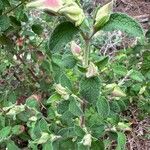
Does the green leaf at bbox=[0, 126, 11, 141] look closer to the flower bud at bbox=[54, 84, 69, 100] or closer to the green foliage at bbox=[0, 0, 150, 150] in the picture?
the green foliage at bbox=[0, 0, 150, 150]

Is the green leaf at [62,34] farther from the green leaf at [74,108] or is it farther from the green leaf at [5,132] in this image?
the green leaf at [5,132]

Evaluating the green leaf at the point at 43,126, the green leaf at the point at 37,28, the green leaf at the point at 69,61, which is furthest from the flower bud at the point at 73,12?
the green leaf at the point at 37,28

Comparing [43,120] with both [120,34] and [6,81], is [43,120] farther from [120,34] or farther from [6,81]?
[120,34]

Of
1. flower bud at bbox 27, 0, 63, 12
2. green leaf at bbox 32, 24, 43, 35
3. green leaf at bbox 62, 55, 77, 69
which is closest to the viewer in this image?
flower bud at bbox 27, 0, 63, 12

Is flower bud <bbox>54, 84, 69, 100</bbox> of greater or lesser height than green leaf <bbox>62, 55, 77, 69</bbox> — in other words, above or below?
below

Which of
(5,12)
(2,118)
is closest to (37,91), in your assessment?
(2,118)

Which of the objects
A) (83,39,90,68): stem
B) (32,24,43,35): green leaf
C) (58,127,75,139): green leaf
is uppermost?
(83,39,90,68): stem

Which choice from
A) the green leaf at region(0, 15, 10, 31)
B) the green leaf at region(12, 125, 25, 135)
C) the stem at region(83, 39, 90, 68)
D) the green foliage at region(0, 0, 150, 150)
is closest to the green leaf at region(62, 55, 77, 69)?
the green foliage at region(0, 0, 150, 150)
